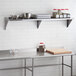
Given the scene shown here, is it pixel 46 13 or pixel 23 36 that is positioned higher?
pixel 46 13

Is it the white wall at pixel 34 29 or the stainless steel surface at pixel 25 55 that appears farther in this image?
the white wall at pixel 34 29

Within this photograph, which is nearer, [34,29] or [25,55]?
[25,55]

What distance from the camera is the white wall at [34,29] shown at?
14.5ft

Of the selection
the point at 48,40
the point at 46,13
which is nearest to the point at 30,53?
the point at 48,40

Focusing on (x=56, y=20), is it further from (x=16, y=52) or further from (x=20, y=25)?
(x=16, y=52)

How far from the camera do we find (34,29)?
4.63 m

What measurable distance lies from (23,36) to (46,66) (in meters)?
0.86

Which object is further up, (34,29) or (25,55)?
(34,29)

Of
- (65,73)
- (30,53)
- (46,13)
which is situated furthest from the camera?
(65,73)

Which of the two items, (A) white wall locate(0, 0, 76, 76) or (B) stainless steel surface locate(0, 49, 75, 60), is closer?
(B) stainless steel surface locate(0, 49, 75, 60)

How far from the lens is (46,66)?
4809 mm

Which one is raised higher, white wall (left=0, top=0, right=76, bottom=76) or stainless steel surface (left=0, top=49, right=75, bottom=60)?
white wall (left=0, top=0, right=76, bottom=76)

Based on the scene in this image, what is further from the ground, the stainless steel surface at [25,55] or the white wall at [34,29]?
the white wall at [34,29]

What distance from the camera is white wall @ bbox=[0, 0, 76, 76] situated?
442cm
